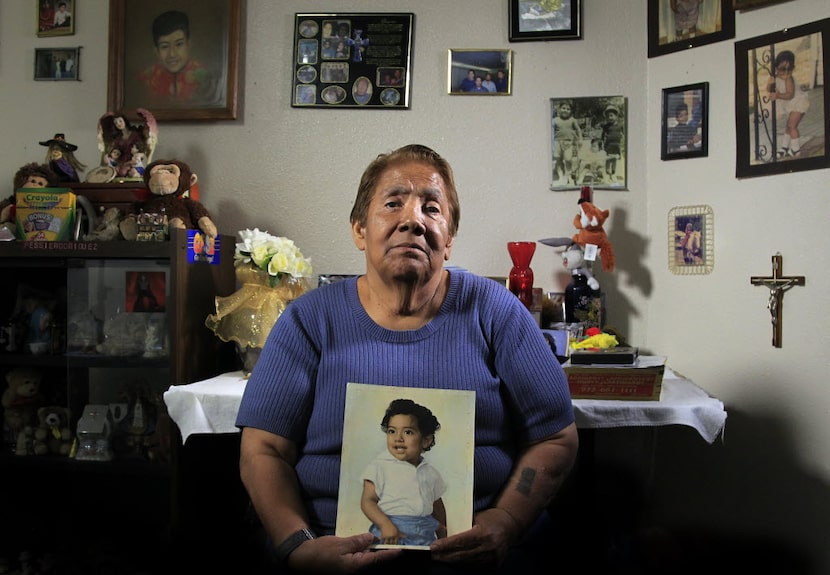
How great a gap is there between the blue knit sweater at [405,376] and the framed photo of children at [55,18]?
1.58 m

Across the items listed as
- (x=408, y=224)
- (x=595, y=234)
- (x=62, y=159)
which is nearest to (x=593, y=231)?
(x=595, y=234)

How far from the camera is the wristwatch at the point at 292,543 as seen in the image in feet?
3.80

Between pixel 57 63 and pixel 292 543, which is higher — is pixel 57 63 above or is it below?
above

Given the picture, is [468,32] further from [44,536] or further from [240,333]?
[44,536]

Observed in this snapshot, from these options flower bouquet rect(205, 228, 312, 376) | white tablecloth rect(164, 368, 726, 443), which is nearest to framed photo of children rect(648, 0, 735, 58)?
white tablecloth rect(164, 368, 726, 443)

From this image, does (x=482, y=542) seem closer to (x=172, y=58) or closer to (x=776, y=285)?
(x=776, y=285)

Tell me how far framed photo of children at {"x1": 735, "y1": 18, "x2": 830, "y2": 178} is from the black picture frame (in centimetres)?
46

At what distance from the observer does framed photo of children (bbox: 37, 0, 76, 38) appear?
2.26 metres

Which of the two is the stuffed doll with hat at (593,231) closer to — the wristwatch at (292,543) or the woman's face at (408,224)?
the woman's face at (408,224)

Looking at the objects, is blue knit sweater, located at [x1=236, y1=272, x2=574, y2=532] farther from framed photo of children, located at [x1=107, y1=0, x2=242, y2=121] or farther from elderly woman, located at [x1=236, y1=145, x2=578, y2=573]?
framed photo of children, located at [x1=107, y1=0, x2=242, y2=121]

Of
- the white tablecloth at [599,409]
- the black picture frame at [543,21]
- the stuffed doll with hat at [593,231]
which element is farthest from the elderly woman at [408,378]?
the black picture frame at [543,21]

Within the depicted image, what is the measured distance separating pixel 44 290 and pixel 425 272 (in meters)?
1.29

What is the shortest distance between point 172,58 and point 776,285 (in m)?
1.90

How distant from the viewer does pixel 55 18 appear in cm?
227
